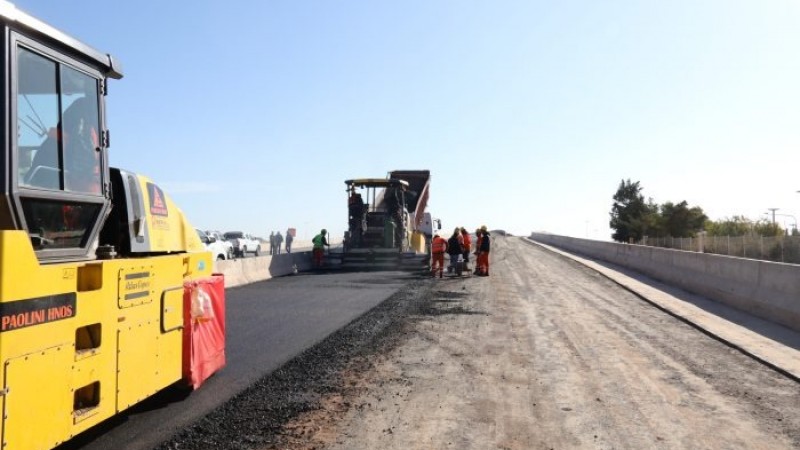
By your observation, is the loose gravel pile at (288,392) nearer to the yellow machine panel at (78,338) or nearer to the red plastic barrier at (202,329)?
the red plastic barrier at (202,329)

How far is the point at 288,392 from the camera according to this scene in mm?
6934

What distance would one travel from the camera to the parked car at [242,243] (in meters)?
41.0

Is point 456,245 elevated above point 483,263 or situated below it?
above

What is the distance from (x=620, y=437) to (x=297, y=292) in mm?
12918

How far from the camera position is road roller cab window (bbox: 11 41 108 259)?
440 centimetres

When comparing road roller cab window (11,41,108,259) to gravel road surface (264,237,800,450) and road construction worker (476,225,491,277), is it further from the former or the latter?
road construction worker (476,225,491,277)

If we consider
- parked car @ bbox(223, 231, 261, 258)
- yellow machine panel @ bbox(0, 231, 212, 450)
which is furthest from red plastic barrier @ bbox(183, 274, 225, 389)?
parked car @ bbox(223, 231, 261, 258)

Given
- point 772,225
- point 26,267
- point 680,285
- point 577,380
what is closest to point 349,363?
point 577,380

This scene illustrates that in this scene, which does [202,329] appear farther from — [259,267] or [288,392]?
[259,267]

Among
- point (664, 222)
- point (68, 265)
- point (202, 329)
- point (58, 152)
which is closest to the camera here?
point (68, 265)

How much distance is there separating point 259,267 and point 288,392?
15896mm

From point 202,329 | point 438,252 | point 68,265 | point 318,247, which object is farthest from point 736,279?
point 318,247

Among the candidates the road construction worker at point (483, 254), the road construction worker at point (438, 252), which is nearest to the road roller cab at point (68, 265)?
the road construction worker at point (438, 252)

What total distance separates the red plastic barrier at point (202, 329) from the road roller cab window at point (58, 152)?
1.54 m
